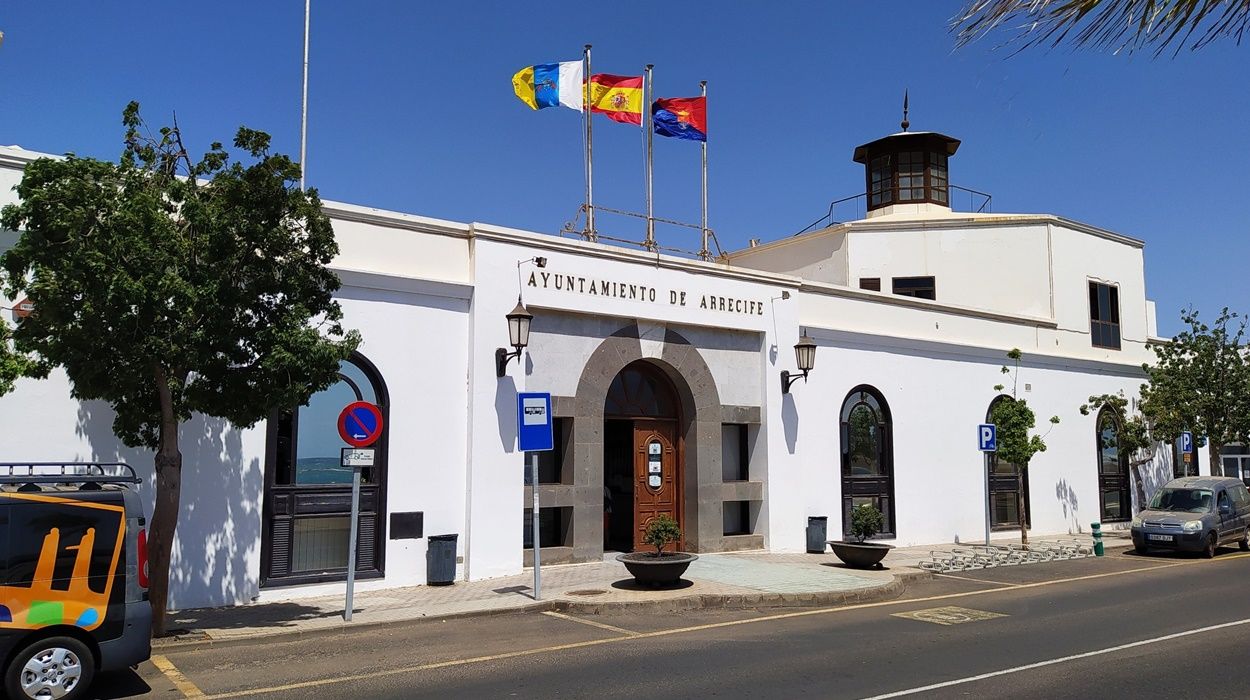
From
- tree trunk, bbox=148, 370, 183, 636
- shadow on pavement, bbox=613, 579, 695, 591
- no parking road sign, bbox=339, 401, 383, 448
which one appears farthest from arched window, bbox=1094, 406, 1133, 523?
tree trunk, bbox=148, 370, 183, 636

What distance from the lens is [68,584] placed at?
774 cm

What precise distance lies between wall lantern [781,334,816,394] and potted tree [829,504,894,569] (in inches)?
127

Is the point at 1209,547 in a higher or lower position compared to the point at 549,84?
lower

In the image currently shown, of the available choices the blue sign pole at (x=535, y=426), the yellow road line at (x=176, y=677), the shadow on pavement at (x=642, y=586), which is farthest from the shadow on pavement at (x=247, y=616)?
the shadow on pavement at (x=642, y=586)

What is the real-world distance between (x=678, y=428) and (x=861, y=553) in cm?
422

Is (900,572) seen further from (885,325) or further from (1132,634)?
(885,325)

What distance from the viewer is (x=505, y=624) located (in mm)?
11508

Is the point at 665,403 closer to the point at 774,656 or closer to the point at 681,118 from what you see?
the point at 681,118

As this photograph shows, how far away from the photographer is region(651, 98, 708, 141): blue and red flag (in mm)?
20766

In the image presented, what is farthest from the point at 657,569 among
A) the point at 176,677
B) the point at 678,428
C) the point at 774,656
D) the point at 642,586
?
the point at 176,677

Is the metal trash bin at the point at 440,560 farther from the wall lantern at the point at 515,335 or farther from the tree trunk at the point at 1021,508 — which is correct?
the tree trunk at the point at 1021,508

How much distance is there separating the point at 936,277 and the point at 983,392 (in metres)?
4.38

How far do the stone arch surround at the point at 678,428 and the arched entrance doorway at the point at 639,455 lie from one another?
246 millimetres

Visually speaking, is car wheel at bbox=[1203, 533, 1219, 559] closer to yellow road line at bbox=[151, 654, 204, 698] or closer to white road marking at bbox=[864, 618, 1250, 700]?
white road marking at bbox=[864, 618, 1250, 700]
